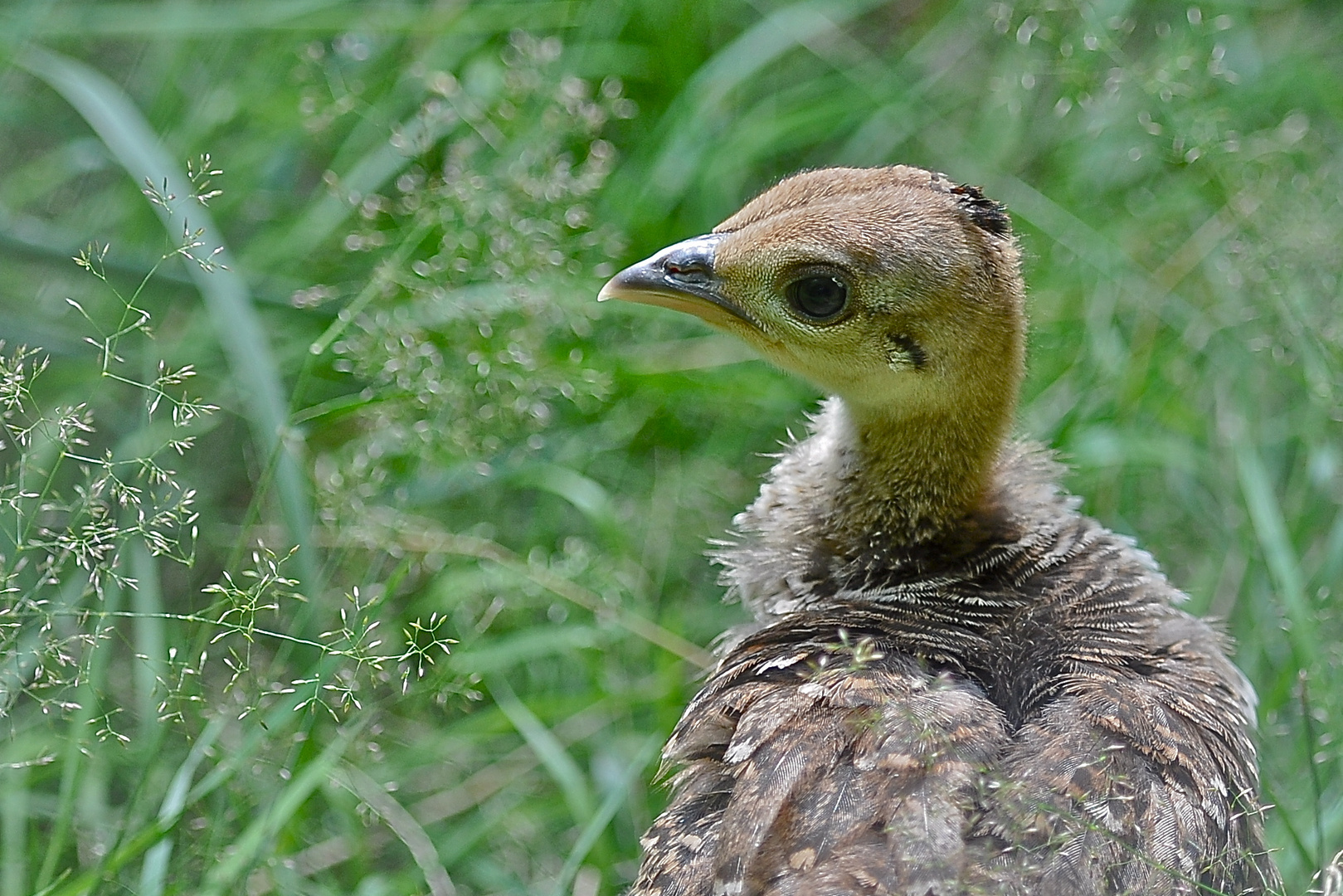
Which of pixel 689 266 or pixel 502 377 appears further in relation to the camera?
pixel 502 377

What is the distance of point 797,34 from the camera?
4.09 metres

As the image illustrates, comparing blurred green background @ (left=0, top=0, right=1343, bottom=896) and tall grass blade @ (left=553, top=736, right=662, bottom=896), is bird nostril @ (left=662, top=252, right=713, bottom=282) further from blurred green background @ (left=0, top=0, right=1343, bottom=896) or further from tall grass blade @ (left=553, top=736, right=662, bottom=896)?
tall grass blade @ (left=553, top=736, right=662, bottom=896)

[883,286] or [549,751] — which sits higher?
[883,286]

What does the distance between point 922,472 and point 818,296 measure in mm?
330

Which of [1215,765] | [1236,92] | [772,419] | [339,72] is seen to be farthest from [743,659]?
[1236,92]

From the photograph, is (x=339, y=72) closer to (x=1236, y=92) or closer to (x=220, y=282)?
(x=220, y=282)

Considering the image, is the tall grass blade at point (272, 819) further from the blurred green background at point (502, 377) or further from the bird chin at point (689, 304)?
the bird chin at point (689, 304)

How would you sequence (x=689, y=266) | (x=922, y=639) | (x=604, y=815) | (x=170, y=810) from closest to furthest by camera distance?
1. (x=922, y=639)
2. (x=170, y=810)
3. (x=689, y=266)
4. (x=604, y=815)

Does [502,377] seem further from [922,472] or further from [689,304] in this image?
[922,472]

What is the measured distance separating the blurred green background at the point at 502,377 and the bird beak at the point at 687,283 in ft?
1.02

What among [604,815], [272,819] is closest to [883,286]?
[604,815]

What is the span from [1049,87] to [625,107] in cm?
147

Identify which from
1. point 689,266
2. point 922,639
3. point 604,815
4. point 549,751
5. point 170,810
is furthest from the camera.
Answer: point 549,751

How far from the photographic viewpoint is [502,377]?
9.25 ft
